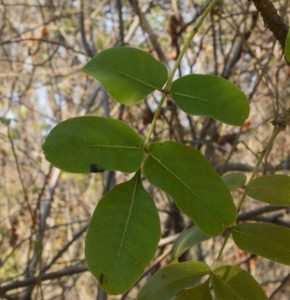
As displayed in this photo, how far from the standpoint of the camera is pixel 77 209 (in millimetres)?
3936

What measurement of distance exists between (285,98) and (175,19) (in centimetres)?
87

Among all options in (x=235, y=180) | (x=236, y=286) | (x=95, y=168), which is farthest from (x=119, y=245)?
(x=235, y=180)

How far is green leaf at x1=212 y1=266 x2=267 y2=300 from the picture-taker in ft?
2.45

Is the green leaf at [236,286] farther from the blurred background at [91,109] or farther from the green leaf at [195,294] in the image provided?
the blurred background at [91,109]

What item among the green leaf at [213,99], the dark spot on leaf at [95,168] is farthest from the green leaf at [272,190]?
the dark spot on leaf at [95,168]

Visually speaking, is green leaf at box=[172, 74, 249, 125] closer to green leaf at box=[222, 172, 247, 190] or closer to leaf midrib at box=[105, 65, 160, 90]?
leaf midrib at box=[105, 65, 160, 90]

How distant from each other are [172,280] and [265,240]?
14 cm

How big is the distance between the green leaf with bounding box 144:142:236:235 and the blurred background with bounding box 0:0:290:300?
0.93 metres

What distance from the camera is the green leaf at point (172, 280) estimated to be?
76 cm

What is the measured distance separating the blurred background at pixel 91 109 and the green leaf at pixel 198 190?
0.93 meters

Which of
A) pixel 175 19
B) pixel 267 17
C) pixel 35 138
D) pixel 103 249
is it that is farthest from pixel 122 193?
pixel 35 138

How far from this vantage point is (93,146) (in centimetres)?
68

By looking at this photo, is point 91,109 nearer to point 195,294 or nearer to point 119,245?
point 195,294

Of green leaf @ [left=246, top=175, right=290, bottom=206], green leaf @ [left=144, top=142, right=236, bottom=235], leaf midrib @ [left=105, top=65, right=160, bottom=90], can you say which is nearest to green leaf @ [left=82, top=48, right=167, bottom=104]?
leaf midrib @ [left=105, top=65, right=160, bottom=90]
